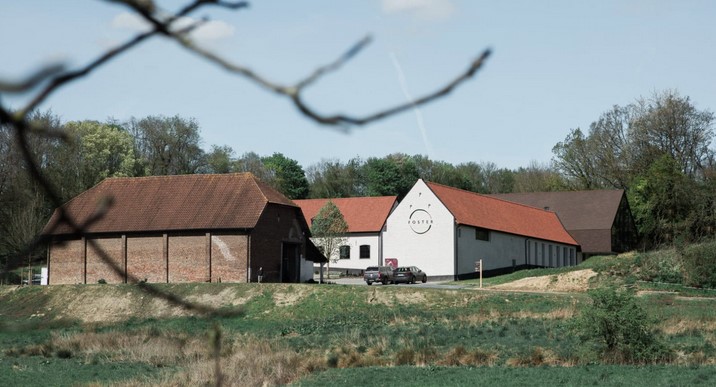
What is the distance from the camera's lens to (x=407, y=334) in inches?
1443

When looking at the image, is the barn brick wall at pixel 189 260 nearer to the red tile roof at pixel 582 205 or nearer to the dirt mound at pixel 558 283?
the dirt mound at pixel 558 283

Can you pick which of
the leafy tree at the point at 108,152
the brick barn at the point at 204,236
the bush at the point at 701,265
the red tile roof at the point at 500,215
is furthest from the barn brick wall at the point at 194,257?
the bush at the point at 701,265

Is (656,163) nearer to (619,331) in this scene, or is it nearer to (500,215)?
(500,215)

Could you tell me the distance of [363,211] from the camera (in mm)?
78875

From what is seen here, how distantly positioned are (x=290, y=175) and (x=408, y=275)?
45.1m

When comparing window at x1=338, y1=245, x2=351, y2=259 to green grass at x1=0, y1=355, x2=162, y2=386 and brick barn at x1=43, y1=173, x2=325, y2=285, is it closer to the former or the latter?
brick barn at x1=43, y1=173, x2=325, y2=285

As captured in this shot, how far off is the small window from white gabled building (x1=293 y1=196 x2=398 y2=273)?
7567 millimetres

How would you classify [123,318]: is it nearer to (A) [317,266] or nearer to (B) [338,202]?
(A) [317,266]

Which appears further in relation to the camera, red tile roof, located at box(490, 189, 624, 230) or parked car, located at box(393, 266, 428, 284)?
red tile roof, located at box(490, 189, 624, 230)

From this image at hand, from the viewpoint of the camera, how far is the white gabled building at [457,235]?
66050 millimetres

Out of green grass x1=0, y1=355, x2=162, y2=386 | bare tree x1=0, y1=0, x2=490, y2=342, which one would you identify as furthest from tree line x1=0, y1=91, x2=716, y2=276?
bare tree x1=0, y1=0, x2=490, y2=342

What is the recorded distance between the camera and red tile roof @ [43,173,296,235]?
55.1 metres

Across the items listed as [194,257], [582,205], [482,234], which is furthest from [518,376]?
[582,205]

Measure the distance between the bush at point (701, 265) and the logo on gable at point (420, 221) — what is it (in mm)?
19342
